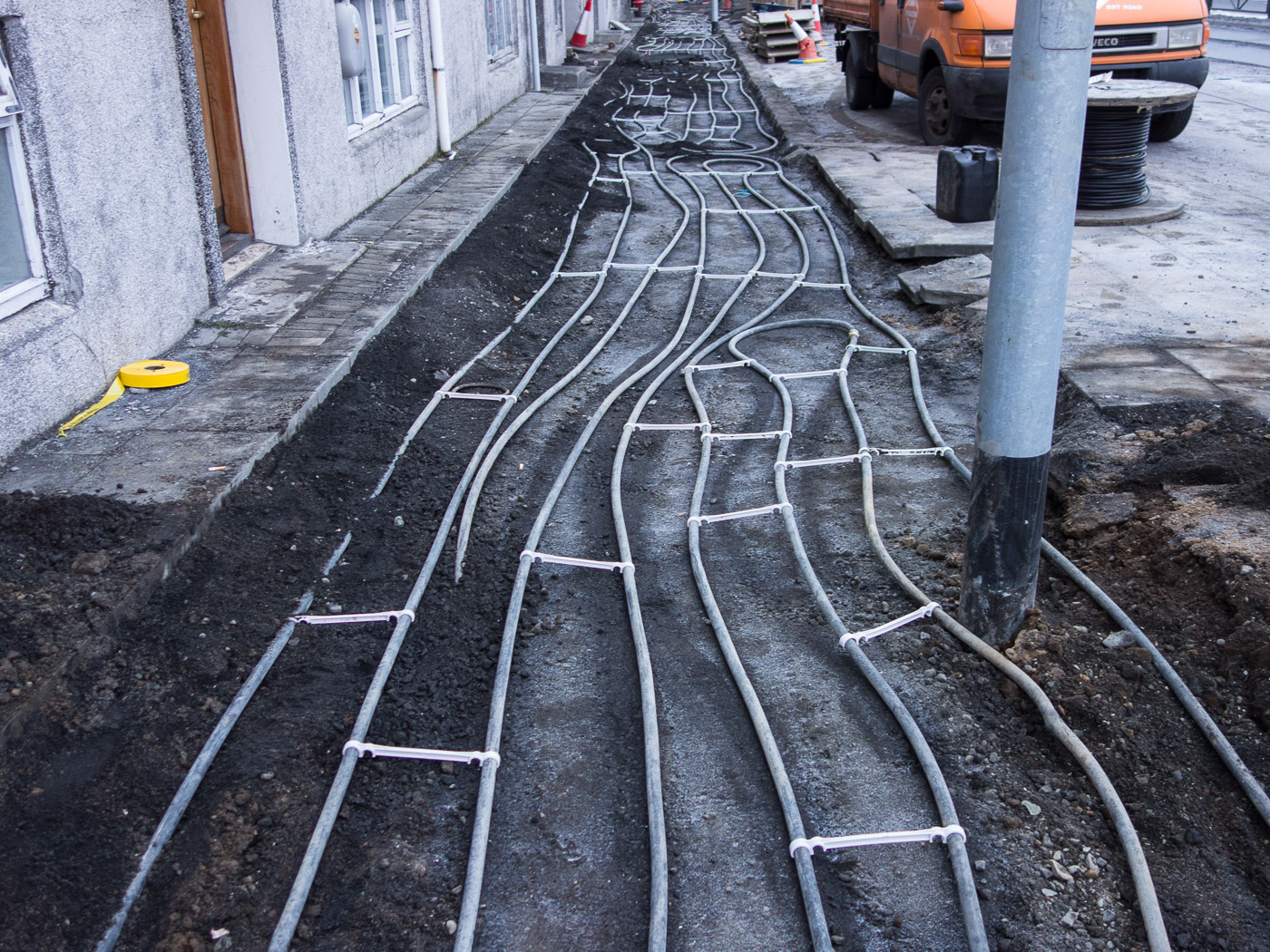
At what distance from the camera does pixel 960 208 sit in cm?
959

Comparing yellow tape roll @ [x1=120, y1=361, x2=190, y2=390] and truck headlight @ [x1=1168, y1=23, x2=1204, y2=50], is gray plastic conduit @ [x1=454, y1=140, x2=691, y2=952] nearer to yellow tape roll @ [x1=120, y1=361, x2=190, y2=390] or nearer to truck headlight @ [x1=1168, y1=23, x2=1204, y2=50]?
yellow tape roll @ [x1=120, y1=361, x2=190, y2=390]

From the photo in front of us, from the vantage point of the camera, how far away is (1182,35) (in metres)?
11.6

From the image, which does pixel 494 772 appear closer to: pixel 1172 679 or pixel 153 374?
pixel 1172 679

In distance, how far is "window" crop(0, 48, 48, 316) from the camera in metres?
5.02

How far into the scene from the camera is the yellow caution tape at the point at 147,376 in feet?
19.0

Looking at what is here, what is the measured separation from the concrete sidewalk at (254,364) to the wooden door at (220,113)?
1.19 ft

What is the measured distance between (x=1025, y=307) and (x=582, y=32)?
24.7 m

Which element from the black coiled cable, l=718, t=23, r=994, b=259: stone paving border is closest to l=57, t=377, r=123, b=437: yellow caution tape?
l=718, t=23, r=994, b=259: stone paving border

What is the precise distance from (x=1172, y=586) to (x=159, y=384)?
519 cm

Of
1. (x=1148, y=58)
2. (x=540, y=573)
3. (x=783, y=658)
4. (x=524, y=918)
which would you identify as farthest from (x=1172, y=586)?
(x=1148, y=58)

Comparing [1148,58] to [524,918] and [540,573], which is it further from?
[524,918]

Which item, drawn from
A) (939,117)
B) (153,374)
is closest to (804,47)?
(939,117)

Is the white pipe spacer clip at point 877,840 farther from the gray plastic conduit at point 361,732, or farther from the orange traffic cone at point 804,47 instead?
the orange traffic cone at point 804,47

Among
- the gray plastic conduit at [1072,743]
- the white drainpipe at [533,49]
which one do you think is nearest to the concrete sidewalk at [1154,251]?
the gray plastic conduit at [1072,743]
